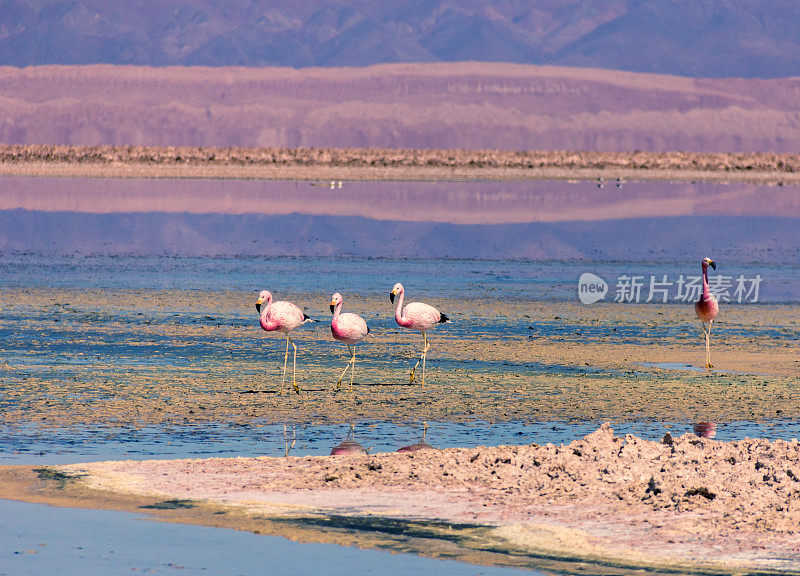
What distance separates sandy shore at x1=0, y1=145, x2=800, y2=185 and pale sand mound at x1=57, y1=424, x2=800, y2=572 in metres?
72.2

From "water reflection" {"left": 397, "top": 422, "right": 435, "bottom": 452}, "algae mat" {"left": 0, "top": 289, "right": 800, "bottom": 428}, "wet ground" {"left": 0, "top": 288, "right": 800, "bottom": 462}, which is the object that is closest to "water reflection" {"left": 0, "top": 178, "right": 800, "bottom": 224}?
"algae mat" {"left": 0, "top": 289, "right": 800, "bottom": 428}

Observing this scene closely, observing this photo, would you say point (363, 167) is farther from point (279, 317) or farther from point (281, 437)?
point (281, 437)

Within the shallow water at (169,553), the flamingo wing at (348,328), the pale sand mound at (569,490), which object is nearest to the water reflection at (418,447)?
the pale sand mound at (569,490)

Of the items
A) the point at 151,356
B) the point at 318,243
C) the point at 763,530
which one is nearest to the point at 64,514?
the point at 763,530

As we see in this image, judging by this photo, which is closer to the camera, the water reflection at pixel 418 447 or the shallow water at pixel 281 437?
the shallow water at pixel 281 437

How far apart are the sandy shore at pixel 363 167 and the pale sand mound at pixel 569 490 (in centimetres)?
7220

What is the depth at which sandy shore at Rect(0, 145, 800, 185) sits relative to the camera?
8538 cm

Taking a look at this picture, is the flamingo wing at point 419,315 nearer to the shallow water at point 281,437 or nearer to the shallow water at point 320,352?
the shallow water at point 320,352

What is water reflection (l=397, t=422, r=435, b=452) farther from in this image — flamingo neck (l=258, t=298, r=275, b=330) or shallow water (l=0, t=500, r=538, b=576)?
flamingo neck (l=258, t=298, r=275, b=330)

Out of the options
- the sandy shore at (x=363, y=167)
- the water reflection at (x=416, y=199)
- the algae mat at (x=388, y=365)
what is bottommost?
the algae mat at (x=388, y=365)

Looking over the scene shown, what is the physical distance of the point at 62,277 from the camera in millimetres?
29141

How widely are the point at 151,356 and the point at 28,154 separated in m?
88.5

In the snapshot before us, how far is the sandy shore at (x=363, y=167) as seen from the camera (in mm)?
85375

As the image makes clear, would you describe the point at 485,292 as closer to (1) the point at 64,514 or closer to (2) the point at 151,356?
(2) the point at 151,356
